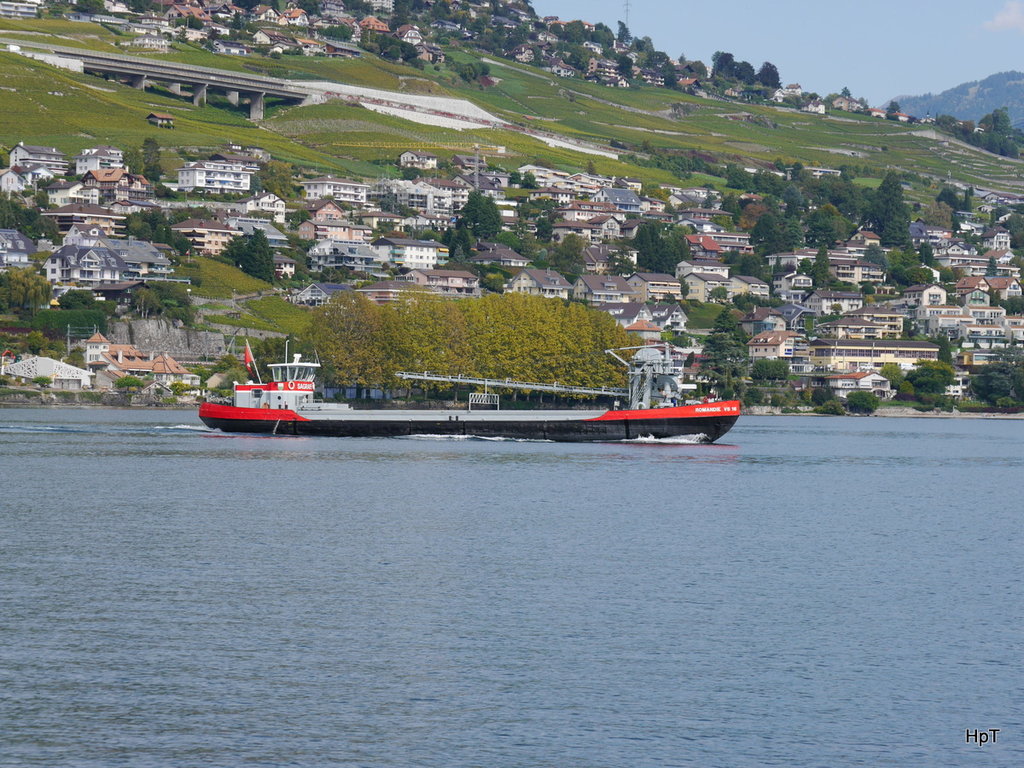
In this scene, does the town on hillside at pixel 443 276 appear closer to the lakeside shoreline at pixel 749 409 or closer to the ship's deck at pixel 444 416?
the lakeside shoreline at pixel 749 409

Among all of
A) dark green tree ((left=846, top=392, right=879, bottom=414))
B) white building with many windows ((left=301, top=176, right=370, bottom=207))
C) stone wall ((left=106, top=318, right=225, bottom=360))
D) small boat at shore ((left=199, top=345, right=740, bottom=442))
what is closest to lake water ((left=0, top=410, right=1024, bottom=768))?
small boat at shore ((left=199, top=345, right=740, bottom=442))

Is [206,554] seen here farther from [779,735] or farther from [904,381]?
[904,381]

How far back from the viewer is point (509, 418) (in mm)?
83750

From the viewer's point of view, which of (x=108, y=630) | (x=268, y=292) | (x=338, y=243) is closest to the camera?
(x=108, y=630)

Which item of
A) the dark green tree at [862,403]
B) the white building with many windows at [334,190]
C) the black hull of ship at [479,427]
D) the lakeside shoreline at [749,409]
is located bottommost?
the lakeside shoreline at [749,409]

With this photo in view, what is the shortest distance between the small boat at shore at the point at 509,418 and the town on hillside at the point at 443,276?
35434 mm

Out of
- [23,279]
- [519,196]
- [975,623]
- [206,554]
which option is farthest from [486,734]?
[519,196]

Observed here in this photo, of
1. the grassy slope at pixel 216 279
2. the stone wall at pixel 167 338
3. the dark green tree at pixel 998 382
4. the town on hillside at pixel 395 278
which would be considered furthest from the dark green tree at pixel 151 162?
the dark green tree at pixel 998 382

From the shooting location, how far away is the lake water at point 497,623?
21.0 m

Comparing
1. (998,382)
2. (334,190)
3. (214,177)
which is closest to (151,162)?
(214,177)

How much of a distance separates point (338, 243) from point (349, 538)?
403 feet

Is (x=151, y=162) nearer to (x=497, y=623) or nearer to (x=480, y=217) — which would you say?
(x=480, y=217)

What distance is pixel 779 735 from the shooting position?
21.4 meters

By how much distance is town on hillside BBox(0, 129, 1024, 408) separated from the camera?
127 m
